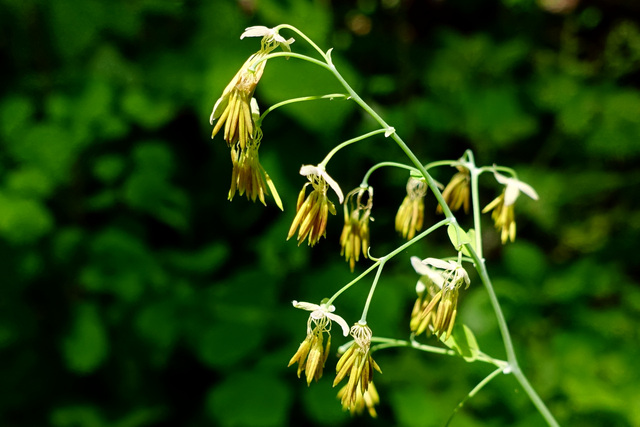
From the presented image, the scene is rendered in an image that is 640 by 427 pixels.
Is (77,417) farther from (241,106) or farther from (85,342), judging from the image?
(241,106)

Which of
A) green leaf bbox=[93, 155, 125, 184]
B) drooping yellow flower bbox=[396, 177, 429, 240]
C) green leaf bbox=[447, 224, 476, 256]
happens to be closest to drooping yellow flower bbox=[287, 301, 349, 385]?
green leaf bbox=[447, 224, 476, 256]

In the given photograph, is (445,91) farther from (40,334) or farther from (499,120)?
(40,334)

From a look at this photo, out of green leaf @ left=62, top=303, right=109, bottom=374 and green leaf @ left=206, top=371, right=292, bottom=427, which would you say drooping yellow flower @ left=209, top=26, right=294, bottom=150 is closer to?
green leaf @ left=206, top=371, right=292, bottom=427

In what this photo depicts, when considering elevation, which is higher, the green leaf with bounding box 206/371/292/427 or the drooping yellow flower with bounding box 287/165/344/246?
the drooping yellow flower with bounding box 287/165/344/246

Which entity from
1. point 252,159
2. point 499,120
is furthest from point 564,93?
point 252,159

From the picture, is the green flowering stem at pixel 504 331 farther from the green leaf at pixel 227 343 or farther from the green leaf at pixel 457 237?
the green leaf at pixel 227 343

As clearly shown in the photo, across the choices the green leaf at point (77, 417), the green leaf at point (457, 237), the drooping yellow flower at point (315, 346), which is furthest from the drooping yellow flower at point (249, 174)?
the green leaf at point (77, 417)

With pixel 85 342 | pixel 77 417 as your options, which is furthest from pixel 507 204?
pixel 77 417
